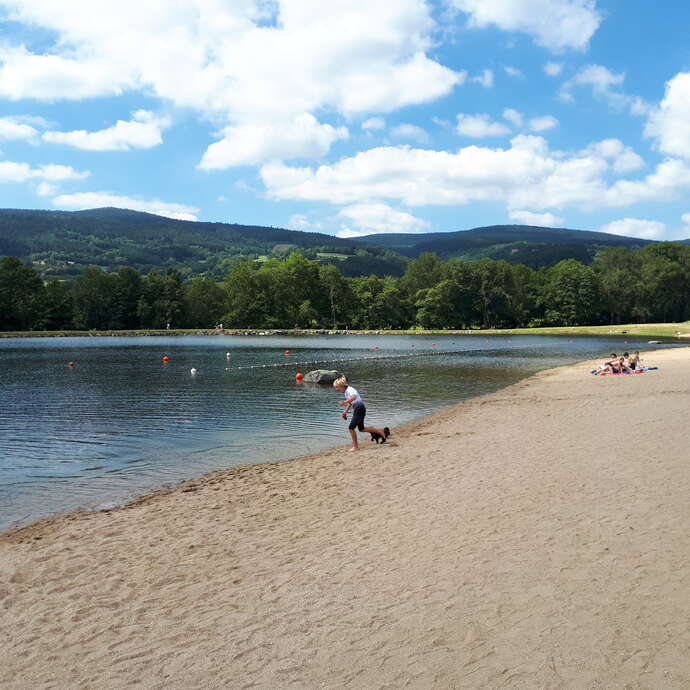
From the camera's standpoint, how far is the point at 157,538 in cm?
1019

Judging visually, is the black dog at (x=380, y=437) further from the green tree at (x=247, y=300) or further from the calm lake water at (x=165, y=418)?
the green tree at (x=247, y=300)

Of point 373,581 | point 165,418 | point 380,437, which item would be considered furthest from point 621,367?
point 373,581

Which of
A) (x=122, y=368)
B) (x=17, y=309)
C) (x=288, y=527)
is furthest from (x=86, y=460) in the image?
(x=17, y=309)

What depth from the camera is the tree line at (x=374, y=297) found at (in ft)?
445

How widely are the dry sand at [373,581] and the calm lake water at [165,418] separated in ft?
8.33

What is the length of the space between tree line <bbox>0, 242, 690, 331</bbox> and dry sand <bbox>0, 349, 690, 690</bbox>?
129 metres

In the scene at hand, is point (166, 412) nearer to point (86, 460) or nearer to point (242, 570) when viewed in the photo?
point (86, 460)

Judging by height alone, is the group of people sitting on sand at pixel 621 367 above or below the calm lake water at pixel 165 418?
above

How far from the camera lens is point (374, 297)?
151 metres

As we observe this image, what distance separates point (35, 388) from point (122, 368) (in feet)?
46.7

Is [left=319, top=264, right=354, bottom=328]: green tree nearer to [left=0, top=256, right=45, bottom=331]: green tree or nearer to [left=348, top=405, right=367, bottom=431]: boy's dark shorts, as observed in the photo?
[left=0, top=256, right=45, bottom=331]: green tree

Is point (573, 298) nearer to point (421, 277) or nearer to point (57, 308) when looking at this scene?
point (421, 277)

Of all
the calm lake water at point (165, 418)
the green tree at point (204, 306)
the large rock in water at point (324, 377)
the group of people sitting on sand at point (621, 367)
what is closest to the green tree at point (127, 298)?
the green tree at point (204, 306)

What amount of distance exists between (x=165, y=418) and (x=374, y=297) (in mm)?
127504
